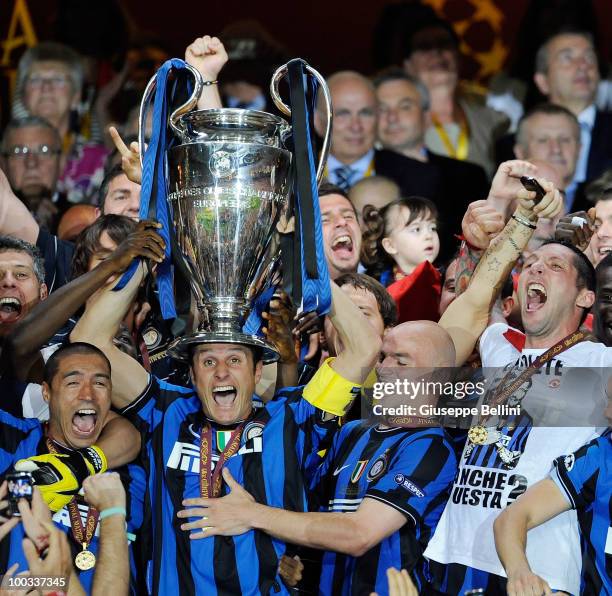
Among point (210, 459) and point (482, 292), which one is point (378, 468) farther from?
point (482, 292)

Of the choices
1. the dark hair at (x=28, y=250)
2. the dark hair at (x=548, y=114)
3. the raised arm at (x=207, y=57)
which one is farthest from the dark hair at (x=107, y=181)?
the dark hair at (x=548, y=114)

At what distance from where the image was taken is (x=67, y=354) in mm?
4914

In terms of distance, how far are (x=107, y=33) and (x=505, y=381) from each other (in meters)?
4.95

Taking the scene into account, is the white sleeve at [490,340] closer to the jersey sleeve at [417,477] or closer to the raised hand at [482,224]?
the raised hand at [482,224]

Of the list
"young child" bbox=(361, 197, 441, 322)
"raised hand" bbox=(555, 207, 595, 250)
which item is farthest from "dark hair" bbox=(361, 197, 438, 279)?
"raised hand" bbox=(555, 207, 595, 250)

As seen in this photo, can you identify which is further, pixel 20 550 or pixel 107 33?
pixel 107 33

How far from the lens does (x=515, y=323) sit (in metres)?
5.62

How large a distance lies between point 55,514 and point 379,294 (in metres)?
1.40

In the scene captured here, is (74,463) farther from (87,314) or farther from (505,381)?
(505,381)

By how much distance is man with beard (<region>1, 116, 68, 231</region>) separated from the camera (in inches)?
287

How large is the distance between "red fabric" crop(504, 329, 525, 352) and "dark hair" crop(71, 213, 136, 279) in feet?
4.64

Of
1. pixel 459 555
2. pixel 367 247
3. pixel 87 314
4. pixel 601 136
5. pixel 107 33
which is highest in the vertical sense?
pixel 107 33

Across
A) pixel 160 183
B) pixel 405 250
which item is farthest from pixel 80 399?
pixel 405 250

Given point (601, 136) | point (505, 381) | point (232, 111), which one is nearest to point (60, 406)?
point (232, 111)
